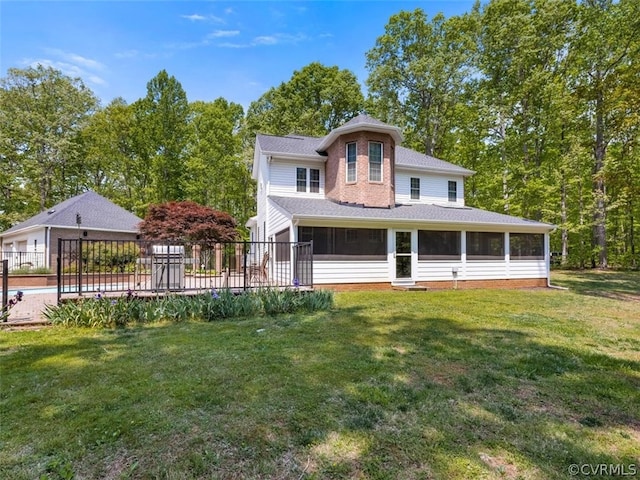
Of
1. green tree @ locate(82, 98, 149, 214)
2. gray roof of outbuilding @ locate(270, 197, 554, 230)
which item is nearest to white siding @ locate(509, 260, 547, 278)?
gray roof of outbuilding @ locate(270, 197, 554, 230)

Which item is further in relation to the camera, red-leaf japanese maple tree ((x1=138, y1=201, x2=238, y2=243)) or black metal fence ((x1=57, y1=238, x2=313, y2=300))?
red-leaf japanese maple tree ((x1=138, y1=201, x2=238, y2=243))

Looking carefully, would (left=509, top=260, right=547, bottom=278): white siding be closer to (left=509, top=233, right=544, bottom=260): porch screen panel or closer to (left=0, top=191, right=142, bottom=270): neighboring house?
(left=509, top=233, right=544, bottom=260): porch screen panel

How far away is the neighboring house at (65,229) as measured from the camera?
18844 millimetres

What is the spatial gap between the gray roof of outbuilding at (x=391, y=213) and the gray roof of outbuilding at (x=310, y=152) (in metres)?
2.15

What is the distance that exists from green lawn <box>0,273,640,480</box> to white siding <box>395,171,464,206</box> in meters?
10.7

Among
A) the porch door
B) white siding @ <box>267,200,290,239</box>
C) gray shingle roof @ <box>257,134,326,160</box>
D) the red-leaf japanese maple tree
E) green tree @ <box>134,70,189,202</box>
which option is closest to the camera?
white siding @ <box>267,200,290,239</box>

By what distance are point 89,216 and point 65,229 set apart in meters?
1.96

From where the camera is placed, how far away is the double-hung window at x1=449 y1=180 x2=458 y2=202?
1714cm

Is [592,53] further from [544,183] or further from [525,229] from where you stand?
[525,229]

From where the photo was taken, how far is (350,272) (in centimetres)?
1212

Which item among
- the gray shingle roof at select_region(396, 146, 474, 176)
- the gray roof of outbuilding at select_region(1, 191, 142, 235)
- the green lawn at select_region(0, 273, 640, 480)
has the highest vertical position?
the gray shingle roof at select_region(396, 146, 474, 176)

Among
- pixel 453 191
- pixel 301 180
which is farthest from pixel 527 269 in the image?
pixel 301 180

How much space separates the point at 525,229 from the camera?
14.0 meters

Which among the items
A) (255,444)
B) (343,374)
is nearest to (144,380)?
(255,444)
